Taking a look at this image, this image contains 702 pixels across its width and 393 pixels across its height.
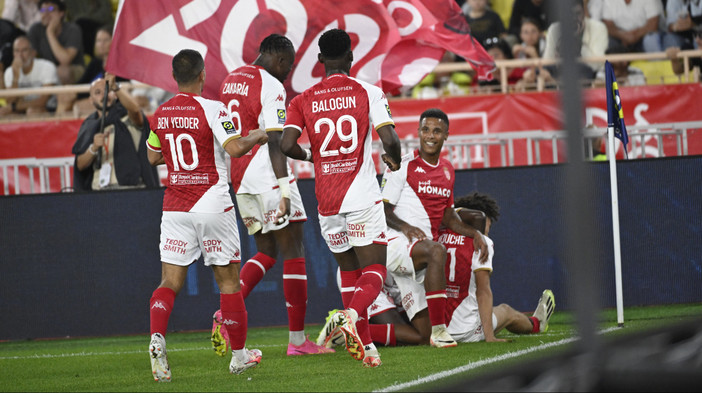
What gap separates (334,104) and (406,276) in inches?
72.0

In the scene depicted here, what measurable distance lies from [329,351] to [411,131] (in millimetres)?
5027

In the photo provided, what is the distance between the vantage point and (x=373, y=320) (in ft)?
25.7

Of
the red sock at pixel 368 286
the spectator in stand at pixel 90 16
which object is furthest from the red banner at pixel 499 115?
the red sock at pixel 368 286

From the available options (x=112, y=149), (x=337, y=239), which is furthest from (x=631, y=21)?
(x=337, y=239)

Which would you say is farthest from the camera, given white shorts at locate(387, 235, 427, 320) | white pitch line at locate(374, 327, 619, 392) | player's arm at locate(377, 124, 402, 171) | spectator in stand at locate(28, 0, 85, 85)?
spectator in stand at locate(28, 0, 85, 85)

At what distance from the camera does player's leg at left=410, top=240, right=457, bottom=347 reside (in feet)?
24.2

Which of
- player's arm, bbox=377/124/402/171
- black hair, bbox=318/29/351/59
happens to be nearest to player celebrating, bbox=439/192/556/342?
player's arm, bbox=377/124/402/171

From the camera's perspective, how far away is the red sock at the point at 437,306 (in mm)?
7383

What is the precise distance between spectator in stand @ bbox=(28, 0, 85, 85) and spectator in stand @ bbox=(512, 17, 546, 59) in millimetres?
6904

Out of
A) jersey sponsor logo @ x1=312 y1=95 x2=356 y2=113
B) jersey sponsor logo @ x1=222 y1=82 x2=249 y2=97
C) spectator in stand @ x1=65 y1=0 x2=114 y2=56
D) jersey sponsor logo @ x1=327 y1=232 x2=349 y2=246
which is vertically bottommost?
jersey sponsor logo @ x1=327 y1=232 x2=349 y2=246

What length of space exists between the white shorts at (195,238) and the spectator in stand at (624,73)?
25.4ft

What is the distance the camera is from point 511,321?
8.15 metres

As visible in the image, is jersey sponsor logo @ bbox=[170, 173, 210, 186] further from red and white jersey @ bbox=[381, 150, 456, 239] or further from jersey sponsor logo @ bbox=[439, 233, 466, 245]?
jersey sponsor logo @ bbox=[439, 233, 466, 245]

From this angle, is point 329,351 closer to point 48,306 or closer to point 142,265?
point 142,265
